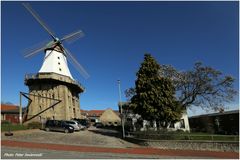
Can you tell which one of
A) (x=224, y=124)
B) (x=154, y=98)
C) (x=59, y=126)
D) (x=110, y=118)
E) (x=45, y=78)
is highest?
(x=45, y=78)

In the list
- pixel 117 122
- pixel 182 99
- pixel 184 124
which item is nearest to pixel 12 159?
pixel 182 99

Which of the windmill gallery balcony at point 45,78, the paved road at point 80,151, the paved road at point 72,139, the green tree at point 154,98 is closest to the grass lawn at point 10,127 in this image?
the paved road at point 72,139

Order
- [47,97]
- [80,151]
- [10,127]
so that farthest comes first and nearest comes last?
[47,97], [10,127], [80,151]

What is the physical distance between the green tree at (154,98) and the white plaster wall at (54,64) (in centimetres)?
2519

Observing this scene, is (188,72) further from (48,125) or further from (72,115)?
(72,115)

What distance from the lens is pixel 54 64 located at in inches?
1908

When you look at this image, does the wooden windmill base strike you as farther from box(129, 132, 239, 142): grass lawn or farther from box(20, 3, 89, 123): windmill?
box(129, 132, 239, 142): grass lawn

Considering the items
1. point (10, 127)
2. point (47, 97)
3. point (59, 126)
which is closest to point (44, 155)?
point (59, 126)

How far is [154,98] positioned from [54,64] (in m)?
29.5

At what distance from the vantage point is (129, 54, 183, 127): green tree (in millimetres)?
26984

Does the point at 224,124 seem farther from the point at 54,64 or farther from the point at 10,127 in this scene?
the point at 54,64

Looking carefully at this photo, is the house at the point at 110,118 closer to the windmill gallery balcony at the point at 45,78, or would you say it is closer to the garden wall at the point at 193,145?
the windmill gallery balcony at the point at 45,78

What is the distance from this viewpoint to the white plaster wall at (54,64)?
4761 centimetres

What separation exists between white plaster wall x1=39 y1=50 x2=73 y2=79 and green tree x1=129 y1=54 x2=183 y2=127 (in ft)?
82.6
